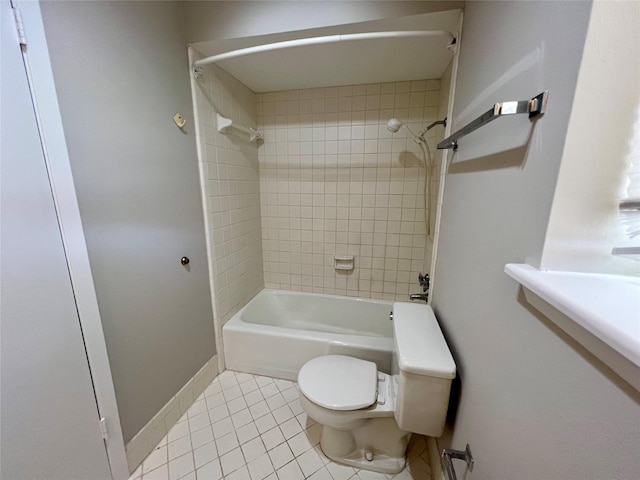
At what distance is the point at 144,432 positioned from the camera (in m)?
1.23

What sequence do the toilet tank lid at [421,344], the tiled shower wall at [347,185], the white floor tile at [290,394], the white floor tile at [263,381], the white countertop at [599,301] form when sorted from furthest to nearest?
the tiled shower wall at [347,185], the white floor tile at [263,381], the white floor tile at [290,394], the toilet tank lid at [421,344], the white countertop at [599,301]

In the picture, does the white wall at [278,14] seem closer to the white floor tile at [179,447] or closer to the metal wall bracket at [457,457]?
the metal wall bracket at [457,457]

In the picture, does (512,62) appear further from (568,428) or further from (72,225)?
(72,225)

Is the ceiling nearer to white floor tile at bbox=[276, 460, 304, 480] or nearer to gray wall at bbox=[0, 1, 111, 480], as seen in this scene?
gray wall at bbox=[0, 1, 111, 480]

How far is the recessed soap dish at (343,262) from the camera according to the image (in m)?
2.22

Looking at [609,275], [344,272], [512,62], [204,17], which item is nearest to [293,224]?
[344,272]

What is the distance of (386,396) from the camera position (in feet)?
3.84

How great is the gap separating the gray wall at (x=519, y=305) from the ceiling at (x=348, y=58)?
329mm

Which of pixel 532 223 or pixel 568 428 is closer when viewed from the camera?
pixel 568 428

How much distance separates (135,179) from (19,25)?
0.53 m

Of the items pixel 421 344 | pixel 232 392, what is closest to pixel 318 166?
pixel 421 344

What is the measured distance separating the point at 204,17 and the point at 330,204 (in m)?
1.42

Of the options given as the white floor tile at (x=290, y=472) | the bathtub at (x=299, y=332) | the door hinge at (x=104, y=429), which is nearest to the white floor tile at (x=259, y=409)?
the bathtub at (x=299, y=332)

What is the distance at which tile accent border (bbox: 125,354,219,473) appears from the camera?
118cm
